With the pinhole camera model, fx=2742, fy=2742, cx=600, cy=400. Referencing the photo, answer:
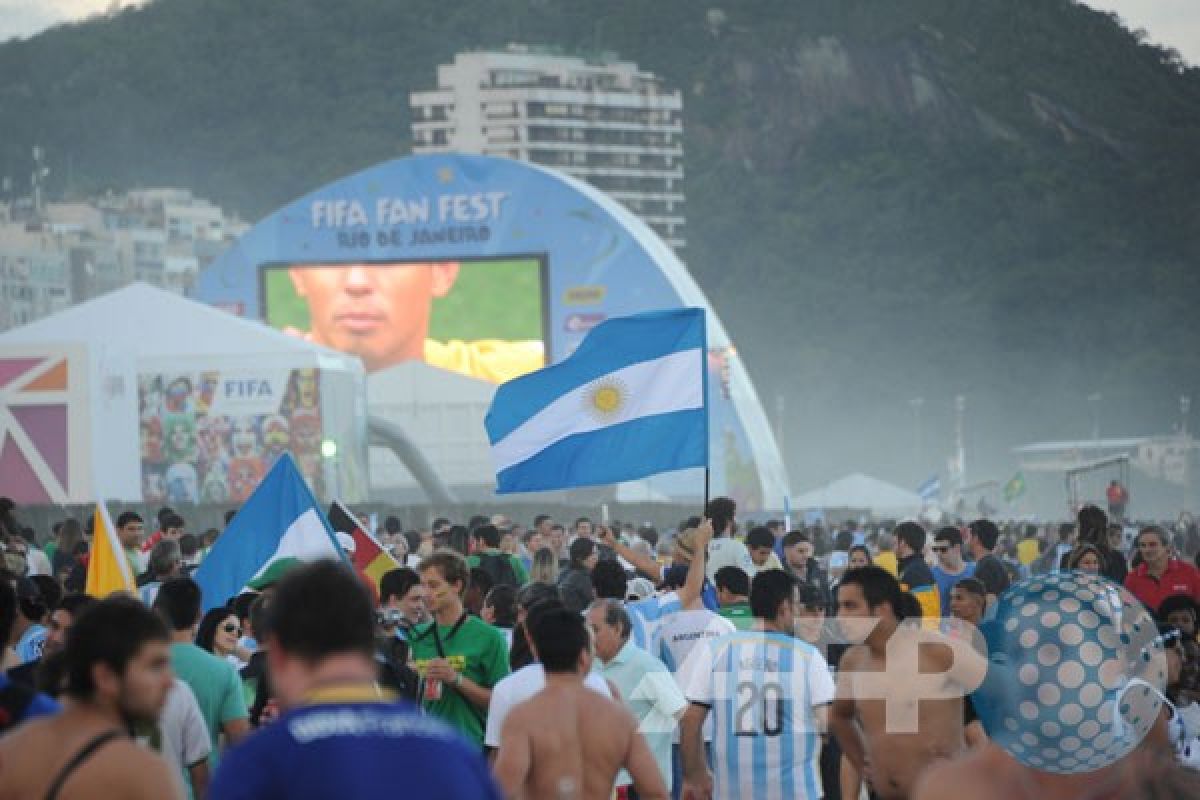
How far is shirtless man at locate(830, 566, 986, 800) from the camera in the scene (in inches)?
330

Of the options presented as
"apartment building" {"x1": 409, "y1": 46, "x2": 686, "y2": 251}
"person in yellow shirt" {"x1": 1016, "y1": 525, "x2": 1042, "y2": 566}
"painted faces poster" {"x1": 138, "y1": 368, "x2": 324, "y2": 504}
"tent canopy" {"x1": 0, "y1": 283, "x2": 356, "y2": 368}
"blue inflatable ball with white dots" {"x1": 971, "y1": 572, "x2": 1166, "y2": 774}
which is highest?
"apartment building" {"x1": 409, "y1": 46, "x2": 686, "y2": 251}

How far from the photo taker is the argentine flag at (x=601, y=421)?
15.3 m

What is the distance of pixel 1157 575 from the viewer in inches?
577

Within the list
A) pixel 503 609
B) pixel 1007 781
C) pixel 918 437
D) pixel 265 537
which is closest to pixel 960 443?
pixel 918 437

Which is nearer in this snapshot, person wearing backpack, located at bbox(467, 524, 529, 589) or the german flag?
the german flag

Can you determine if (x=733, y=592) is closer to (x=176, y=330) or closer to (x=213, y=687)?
(x=213, y=687)

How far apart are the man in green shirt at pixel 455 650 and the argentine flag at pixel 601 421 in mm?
5155

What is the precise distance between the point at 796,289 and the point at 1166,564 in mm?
140036

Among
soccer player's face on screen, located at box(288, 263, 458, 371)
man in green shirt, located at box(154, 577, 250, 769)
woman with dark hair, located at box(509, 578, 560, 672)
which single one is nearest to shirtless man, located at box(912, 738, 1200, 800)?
man in green shirt, located at box(154, 577, 250, 769)

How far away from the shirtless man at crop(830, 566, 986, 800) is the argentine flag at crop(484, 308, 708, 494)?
6.34 meters

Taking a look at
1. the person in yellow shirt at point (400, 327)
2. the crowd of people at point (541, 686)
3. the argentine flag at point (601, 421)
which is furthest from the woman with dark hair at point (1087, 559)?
the person in yellow shirt at point (400, 327)

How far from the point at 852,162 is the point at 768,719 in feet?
555

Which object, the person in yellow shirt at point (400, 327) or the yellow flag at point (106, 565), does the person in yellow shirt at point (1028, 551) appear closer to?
the yellow flag at point (106, 565)

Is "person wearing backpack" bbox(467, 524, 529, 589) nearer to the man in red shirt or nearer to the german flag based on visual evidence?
the german flag
